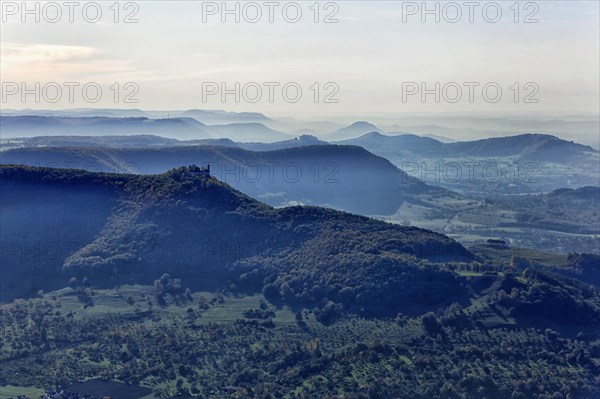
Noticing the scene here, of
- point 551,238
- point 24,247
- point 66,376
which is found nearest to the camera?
point 66,376

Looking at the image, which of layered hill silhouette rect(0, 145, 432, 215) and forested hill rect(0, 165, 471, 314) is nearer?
forested hill rect(0, 165, 471, 314)

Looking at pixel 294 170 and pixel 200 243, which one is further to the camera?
pixel 294 170

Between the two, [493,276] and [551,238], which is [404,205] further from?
[493,276]

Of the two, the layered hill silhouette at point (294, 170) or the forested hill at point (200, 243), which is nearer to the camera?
the forested hill at point (200, 243)

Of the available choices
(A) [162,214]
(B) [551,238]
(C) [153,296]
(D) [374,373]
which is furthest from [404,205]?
(D) [374,373]

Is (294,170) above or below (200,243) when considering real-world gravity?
above

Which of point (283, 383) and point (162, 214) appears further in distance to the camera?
point (162, 214)

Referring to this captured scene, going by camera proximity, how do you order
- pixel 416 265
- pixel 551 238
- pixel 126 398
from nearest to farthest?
pixel 126 398
pixel 416 265
pixel 551 238

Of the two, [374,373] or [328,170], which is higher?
[328,170]
